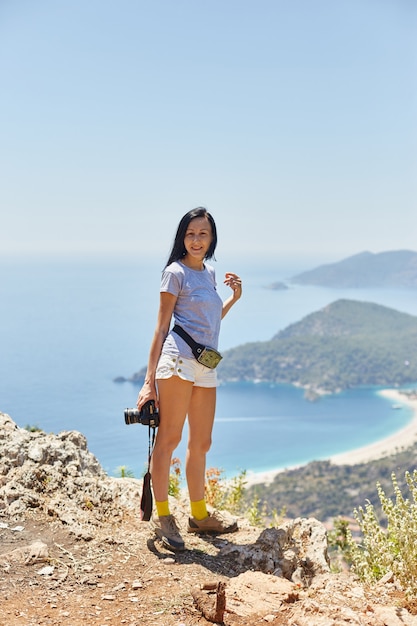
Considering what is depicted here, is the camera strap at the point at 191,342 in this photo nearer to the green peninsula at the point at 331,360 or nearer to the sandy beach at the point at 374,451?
the sandy beach at the point at 374,451

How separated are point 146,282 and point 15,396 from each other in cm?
12516

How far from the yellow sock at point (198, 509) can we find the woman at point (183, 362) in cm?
12

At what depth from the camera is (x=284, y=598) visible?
2191 millimetres

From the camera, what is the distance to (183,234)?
2.86 m

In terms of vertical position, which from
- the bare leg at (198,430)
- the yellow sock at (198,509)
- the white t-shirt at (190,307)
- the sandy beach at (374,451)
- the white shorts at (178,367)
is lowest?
the sandy beach at (374,451)

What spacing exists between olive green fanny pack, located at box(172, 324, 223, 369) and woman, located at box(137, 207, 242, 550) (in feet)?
0.06

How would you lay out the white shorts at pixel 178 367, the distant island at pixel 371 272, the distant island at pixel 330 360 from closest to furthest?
the white shorts at pixel 178 367, the distant island at pixel 330 360, the distant island at pixel 371 272

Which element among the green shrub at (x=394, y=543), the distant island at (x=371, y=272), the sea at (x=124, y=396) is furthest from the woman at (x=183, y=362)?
the distant island at (x=371, y=272)

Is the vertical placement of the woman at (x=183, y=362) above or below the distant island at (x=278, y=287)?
below

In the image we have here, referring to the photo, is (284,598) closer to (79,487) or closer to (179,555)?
(179,555)

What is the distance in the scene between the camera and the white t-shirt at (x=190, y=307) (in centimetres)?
277

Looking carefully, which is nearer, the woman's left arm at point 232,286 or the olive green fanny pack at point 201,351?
the olive green fanny pack at point 201,351

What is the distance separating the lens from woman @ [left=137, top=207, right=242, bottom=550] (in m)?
2.74

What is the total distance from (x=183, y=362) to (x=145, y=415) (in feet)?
0.95
